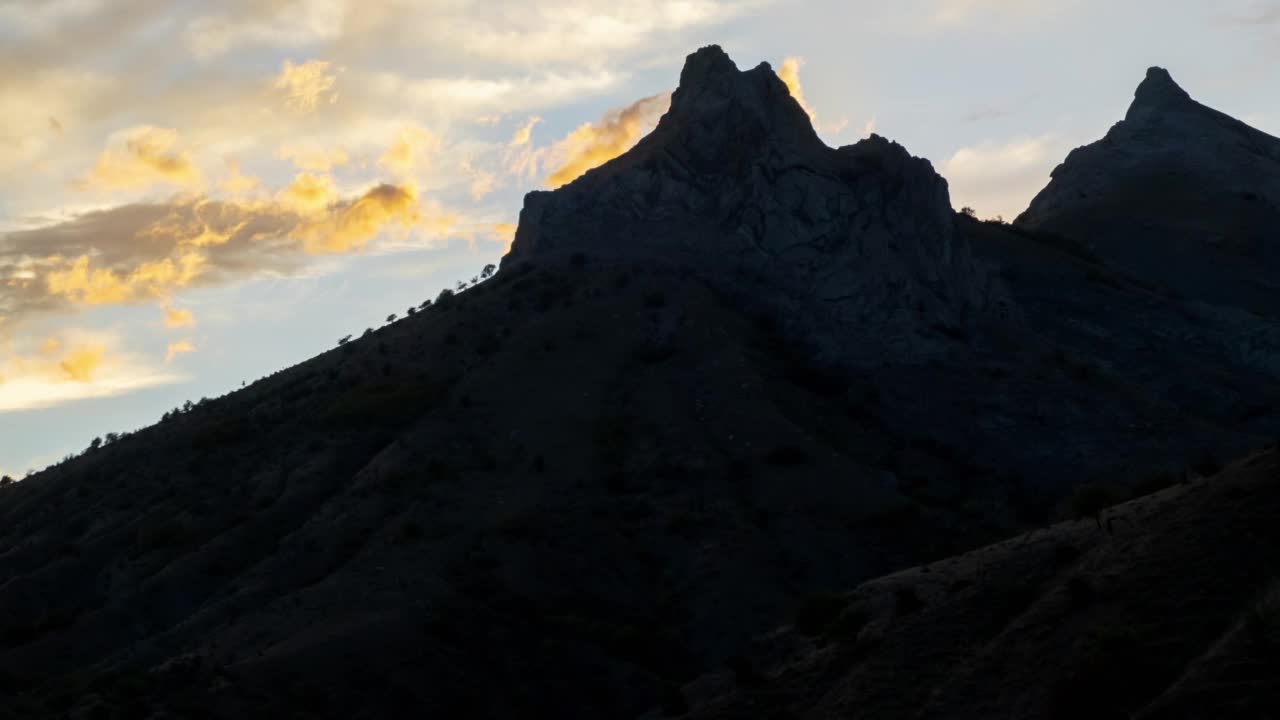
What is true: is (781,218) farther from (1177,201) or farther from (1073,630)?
(1177,201)

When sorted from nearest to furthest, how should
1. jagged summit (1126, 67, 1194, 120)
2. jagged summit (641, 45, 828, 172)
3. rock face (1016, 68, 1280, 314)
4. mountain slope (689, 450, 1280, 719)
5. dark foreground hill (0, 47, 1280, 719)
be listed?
mountain slope (689, 450, 1280, 719) < dark foreground hill (0, 47, 1280, 719) < jagged summit (641, 45, 828, 172) < rock face (1016, 68, 1280, 314) < jagged summit (1126, 67, 1194, 120)

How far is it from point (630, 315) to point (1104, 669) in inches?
2332

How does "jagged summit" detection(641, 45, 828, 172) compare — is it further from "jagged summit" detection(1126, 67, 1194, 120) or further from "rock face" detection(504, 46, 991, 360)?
"jagged summit" detection(1126, 67, 1194, 120)

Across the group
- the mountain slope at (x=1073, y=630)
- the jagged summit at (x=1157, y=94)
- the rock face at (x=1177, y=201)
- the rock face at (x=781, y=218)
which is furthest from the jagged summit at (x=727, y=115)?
the jagged summit at (x=1157, y=94)

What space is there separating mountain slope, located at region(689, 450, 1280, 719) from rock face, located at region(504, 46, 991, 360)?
48463 mm

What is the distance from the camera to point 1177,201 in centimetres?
15188

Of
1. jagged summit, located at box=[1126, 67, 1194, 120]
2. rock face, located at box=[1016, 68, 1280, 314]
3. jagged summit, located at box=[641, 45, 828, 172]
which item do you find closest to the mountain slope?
jagged summit, located at box=[641, 45, 828, 172]

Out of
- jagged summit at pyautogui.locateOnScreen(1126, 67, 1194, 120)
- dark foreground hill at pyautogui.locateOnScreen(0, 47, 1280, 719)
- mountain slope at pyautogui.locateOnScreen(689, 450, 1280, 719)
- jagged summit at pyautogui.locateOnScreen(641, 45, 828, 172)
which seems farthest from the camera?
jagged summit at pyautogui.locateOnScreen(1126, 67, 1194, 120)

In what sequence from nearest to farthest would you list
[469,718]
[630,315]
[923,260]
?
[469,718] < [630,315] < [923,260]

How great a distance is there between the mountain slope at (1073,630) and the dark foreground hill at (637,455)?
1.94ft

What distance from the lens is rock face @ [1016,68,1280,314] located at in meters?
137

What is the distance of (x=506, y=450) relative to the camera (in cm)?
7838

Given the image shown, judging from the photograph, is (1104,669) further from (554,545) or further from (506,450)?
(506,450)

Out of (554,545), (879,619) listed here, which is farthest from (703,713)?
(554,545)
